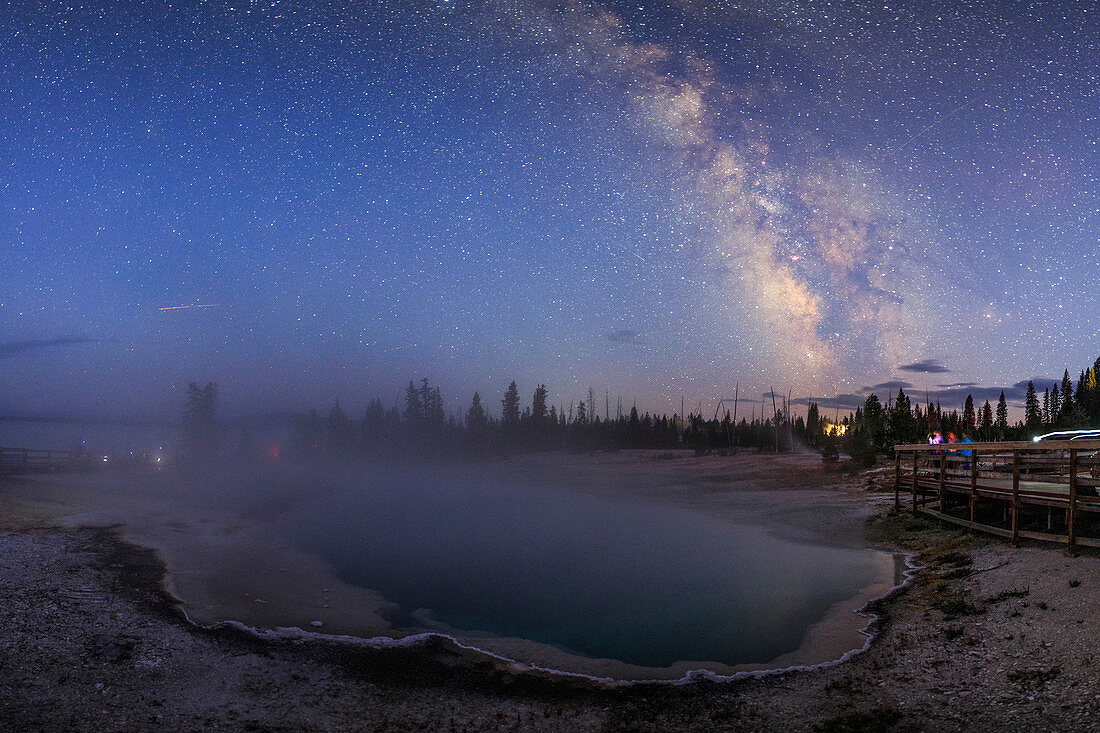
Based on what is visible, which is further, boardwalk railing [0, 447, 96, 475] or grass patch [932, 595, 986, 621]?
boardwalk railing [0, 447, 96, 475]

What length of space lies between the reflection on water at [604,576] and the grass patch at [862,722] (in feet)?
15.1

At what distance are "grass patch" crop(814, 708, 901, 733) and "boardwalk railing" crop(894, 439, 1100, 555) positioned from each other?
778 centimetres

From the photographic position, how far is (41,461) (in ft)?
180

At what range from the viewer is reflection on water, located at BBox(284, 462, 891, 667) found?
49.4 ft

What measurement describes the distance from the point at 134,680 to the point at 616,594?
44.5ft

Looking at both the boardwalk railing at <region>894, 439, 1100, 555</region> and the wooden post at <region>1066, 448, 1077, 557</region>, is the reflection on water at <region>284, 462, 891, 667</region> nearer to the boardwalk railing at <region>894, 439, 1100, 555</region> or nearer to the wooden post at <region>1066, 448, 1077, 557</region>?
the boardwalk railing at <region>894, 439, 1100, 555</region>

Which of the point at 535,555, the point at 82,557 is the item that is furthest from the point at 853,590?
the point at 82,557

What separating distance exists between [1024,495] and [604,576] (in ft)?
43.6

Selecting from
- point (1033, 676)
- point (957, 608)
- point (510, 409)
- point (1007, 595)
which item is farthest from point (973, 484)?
point (510, 409)

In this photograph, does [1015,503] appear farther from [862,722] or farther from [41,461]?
[41,461]

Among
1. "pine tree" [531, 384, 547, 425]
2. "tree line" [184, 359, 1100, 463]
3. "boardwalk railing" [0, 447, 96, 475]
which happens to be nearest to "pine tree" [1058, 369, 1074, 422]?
"tree line" [184, 359, 1100, 463]

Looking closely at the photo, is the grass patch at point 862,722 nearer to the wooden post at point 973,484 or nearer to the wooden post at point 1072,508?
the wooden post at point 1072,508

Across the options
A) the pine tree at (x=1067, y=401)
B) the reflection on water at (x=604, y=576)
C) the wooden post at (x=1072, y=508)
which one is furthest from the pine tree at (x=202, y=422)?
the pine tree at (x=1067, y=401)

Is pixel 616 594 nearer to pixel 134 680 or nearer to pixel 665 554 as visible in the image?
pixel 665 554
